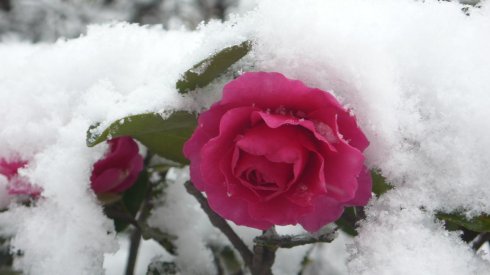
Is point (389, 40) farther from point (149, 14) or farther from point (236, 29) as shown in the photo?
point (149, 14)

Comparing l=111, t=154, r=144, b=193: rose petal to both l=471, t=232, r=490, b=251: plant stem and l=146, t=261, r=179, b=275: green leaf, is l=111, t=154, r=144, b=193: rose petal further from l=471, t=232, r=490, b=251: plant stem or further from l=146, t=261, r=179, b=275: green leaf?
l=471, t=232, r=490, b=251: plant stem

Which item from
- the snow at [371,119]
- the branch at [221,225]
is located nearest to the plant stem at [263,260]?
the branch at [221,225]

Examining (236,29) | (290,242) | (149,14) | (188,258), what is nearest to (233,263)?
(188,258)

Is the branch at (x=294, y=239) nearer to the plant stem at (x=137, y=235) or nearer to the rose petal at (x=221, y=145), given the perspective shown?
the rose petal at (x=221, y=145)

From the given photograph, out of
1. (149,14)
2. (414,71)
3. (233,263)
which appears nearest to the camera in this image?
(414,71)

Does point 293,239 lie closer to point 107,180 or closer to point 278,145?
point 278,145

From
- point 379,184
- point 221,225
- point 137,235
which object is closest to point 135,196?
point 137,235
